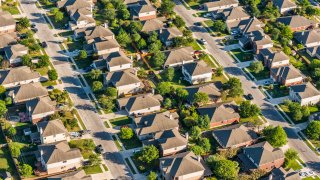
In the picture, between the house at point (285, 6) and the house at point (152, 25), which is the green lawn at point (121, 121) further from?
the house at point (285, 6)

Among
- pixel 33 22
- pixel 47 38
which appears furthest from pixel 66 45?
pixel 33 22

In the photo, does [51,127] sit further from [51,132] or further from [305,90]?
[305,90]

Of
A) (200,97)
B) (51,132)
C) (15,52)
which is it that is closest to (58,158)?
(51,132)

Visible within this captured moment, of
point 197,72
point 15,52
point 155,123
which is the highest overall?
point 15,52

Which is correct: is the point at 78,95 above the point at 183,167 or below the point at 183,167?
above

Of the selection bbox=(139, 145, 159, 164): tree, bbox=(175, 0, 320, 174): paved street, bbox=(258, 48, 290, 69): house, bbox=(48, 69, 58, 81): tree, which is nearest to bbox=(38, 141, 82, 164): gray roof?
bbox=(139, 145, 159, 164): tree

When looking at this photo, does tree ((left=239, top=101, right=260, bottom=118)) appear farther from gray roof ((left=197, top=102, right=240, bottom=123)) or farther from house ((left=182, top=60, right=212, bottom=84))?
house ((left=182, top=60, right=212, bottom=84))

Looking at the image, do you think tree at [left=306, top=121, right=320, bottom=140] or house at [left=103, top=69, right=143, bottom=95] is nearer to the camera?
tree at [left=306, top=121, right=320, bottom=140]
